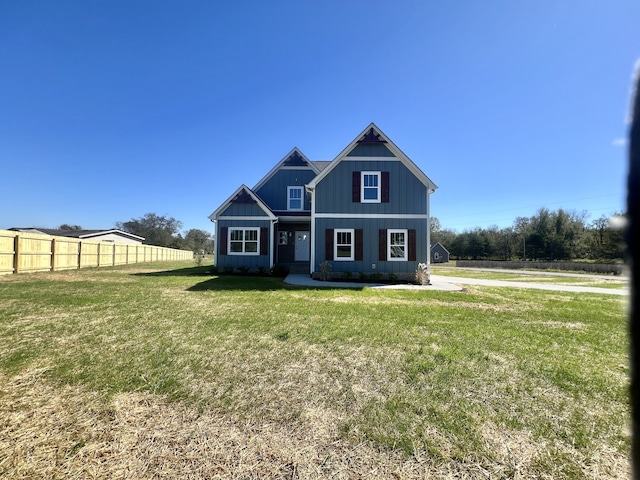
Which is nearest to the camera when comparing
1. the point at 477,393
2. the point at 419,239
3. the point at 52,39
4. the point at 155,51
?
the point at 477,393

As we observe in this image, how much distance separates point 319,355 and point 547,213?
47.3 metres

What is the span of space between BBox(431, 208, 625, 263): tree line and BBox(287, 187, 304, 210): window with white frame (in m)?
32.7

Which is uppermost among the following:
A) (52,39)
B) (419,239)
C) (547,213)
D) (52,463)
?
(52,39)

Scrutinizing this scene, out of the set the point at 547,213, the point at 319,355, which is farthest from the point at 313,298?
the point at 547,213

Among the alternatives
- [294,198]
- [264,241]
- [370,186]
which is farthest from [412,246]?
[294,198]

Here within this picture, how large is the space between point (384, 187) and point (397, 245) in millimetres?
2830

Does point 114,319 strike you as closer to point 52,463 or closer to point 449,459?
point 52,463

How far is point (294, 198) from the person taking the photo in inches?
719

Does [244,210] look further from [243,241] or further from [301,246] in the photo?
[301,246]

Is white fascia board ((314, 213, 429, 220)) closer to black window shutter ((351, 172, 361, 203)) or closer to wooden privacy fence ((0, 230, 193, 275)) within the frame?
black window shutter ((351, 172, 361, 203))

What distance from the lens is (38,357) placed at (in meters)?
4.12

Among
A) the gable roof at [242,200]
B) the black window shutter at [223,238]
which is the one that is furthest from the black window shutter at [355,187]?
the black window shutter at [223,238]

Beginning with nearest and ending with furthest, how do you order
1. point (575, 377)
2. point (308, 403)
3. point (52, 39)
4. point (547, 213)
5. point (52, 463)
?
point (52, 463) → point (308, 403) → point (575, 377) → point (52, 39) → point (547, 213)

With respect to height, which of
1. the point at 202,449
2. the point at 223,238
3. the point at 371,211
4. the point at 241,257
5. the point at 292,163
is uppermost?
the point at 292,163
